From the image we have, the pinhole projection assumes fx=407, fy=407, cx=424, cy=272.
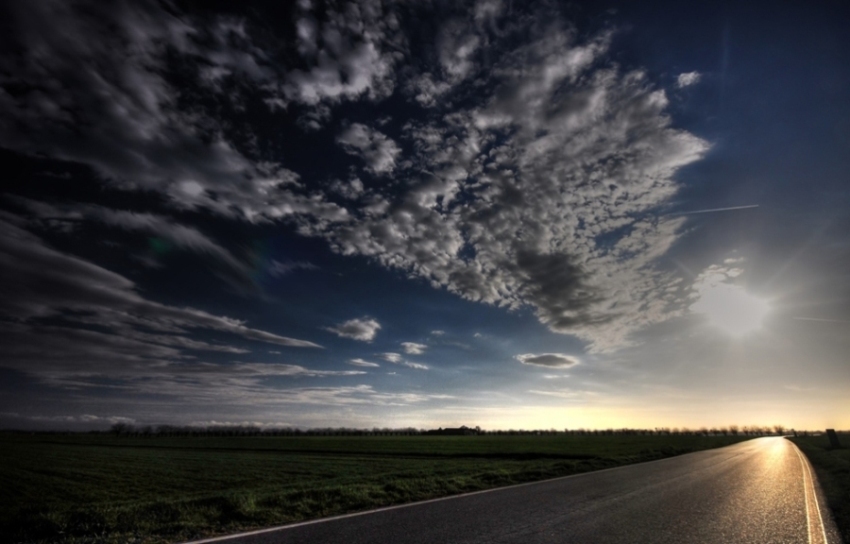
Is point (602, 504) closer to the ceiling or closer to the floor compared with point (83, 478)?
closer to the ceiling

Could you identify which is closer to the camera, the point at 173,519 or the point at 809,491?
the point at 173,519

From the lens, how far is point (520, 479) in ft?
53.7

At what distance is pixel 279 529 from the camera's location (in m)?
7.65

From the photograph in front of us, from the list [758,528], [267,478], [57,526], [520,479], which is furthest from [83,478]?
[758,528]

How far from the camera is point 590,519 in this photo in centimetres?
847

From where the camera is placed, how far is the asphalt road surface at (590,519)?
23.2ft

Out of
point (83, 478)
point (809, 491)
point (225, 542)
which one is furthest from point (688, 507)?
point (83, 478)

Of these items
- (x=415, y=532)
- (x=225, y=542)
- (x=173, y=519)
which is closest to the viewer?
(x=225, y=542)

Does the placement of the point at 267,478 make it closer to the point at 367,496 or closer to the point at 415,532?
the point at 367,496

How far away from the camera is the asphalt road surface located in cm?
707

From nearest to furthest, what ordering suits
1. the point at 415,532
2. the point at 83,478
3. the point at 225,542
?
1. the point at 225,542
2. the point at 415,532
3. the point at 83,478

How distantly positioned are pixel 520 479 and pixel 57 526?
563 inches

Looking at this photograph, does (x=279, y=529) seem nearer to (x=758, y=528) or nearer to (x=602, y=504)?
(x=602, y=504)

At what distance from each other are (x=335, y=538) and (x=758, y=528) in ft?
26.6
